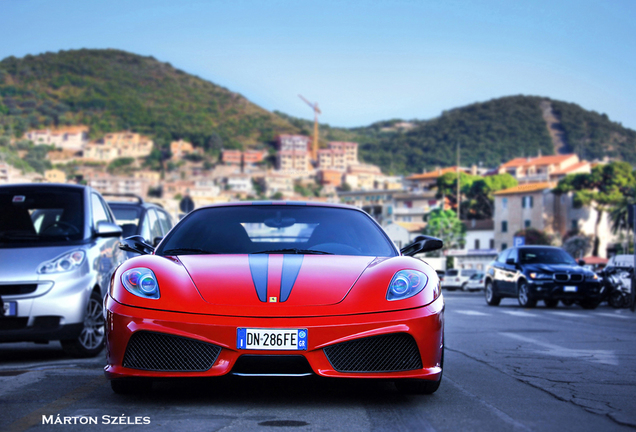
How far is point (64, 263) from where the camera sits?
7578 millimetres

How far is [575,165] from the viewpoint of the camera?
15288 cm

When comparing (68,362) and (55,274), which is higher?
(55,274)

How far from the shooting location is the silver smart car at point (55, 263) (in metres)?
7.18

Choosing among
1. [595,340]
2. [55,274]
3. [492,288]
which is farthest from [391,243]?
[492,288]

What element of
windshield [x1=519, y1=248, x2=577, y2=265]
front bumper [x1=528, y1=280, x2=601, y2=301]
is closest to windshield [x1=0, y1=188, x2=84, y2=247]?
front bumper [x1=528, y1=280, x2=601, y2=301]

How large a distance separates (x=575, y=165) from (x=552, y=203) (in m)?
68.6

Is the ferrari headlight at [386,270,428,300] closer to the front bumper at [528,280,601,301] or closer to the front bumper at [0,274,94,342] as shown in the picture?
the front bumper at [0,274,94,342]

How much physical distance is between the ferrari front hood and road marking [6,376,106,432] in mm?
1083

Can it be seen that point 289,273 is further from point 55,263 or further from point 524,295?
point 524,295

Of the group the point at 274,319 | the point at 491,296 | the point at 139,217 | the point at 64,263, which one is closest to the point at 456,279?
the point at 491,296

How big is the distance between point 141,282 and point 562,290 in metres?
15.9

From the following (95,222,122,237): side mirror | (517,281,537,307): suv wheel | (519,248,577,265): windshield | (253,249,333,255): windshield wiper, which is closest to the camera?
(253,249,333,255): windshield wiper

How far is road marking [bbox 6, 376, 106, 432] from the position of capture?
4.12 m

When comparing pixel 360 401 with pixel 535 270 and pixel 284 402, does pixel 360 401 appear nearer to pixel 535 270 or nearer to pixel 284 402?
pixel 284 402
